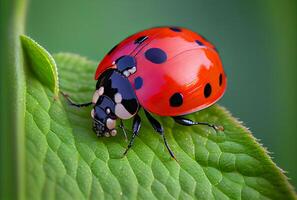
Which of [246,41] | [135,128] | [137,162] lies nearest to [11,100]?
[137,162]

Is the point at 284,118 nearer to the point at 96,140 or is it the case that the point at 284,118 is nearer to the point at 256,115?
the point at 256,115

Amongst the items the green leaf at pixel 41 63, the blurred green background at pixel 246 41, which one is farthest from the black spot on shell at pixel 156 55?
the blurred green background at pixel 246 41

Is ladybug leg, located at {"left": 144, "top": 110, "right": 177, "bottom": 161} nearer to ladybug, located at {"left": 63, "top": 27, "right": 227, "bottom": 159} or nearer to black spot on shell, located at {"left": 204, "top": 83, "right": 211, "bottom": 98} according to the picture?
ladybug, located at {"left": 63, "top": 27, "right": 227, "bottom": 159}

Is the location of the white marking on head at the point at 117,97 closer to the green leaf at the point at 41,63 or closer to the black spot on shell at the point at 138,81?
the black spot on shell at the point at 138,81

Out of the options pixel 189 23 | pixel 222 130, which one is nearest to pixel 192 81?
pixel 222 130

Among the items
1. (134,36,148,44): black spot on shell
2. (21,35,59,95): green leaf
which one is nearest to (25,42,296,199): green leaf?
(21,35,59,95): green leaf

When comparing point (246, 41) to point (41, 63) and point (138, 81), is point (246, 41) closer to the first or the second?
point (138, 81)

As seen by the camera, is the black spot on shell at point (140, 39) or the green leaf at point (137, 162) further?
the black spot on shell at point (140, 39)

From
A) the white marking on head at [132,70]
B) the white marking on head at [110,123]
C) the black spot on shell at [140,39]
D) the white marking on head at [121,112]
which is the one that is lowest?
the white marking on head at [110,123]
